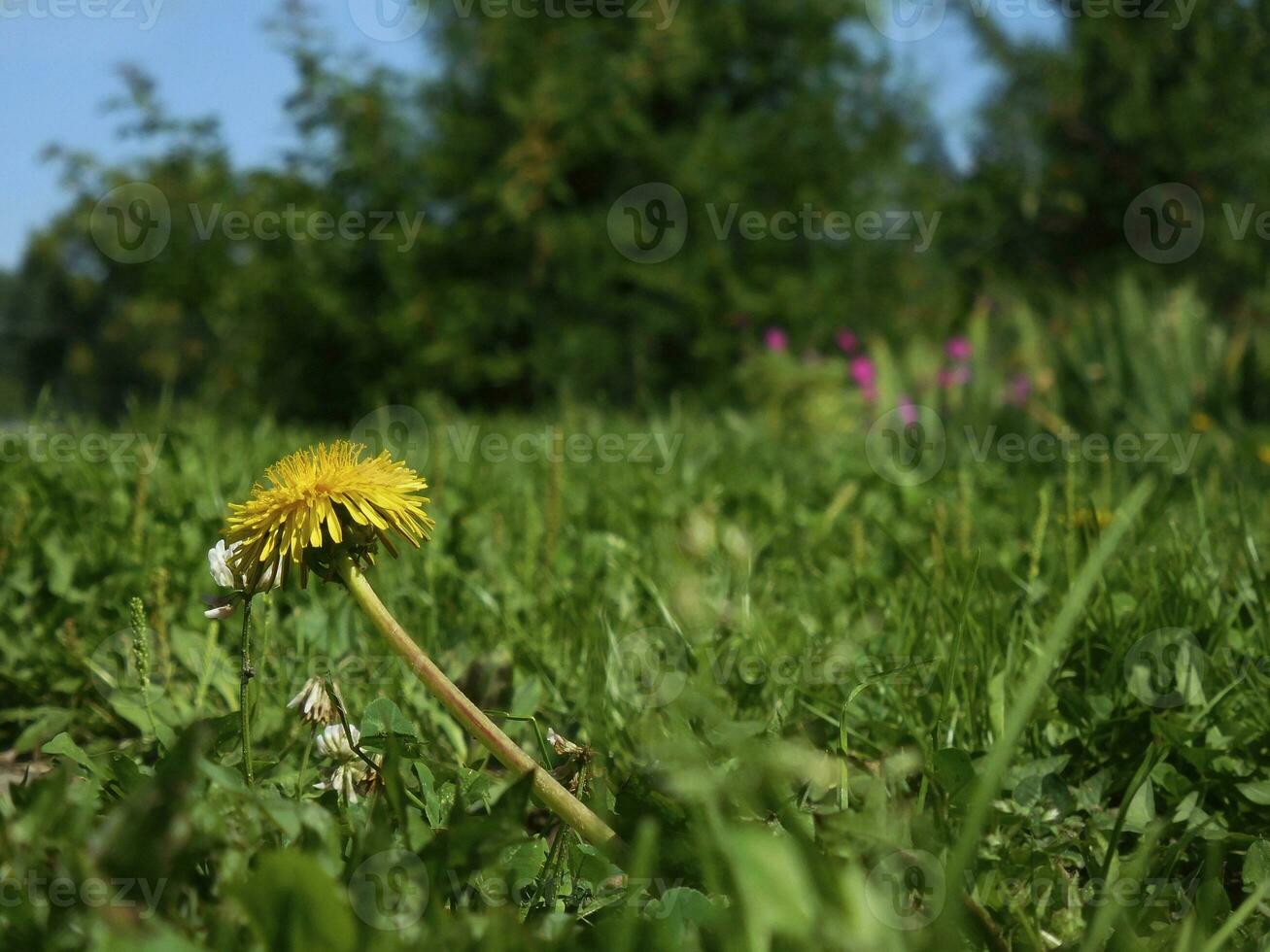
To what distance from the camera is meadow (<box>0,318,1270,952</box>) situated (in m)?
0.72

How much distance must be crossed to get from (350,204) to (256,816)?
24.9ft

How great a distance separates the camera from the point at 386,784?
32.4 inches

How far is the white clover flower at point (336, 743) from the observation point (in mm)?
1042

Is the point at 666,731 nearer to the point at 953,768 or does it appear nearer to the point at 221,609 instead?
the point at 953,768

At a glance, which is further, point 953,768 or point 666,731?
Result: point 666,731

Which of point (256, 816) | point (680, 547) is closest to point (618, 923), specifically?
point (256, 816)

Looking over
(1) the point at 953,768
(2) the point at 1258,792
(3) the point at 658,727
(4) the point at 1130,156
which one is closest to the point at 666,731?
(3) the point at 658,727

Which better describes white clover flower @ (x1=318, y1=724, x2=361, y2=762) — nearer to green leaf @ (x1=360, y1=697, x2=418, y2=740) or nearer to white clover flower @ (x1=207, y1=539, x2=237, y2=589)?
green leaf @ (x1=360, y1=697, x2=418, y2=740)

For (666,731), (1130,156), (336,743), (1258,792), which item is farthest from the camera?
(1130,156)

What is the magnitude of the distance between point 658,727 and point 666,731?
2.6 inches

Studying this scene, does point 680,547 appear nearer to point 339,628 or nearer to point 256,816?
point 339,628

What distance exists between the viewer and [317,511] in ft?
3.19

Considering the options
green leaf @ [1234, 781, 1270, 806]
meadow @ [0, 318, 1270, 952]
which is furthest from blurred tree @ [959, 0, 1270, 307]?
green leaf @ [1234, 781, 1270, 806]

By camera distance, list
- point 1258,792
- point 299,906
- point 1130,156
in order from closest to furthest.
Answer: point 299,906
point 1258,792
point 1130,156
